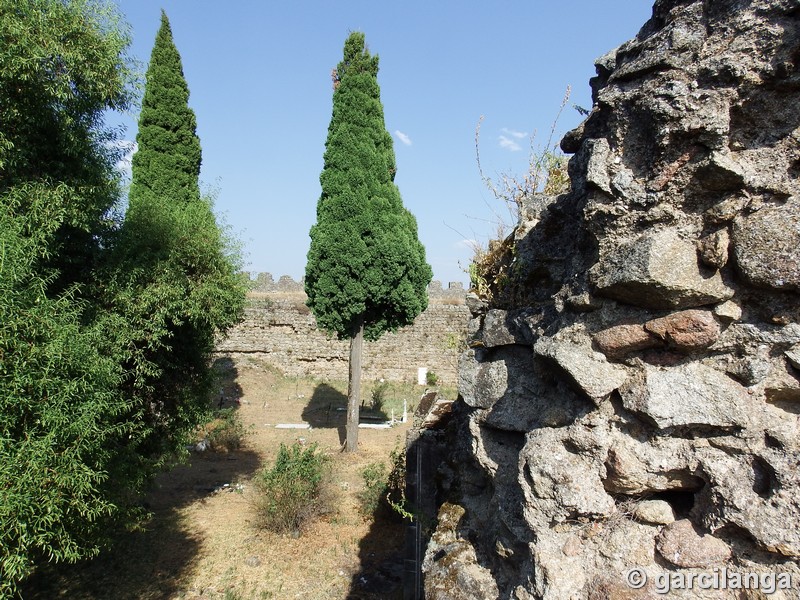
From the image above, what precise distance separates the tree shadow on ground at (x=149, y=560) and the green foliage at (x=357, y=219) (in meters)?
4.02

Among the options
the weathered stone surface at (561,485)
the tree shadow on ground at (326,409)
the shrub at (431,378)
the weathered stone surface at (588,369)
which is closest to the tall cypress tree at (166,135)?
the tree shadow on ground at (326,409)

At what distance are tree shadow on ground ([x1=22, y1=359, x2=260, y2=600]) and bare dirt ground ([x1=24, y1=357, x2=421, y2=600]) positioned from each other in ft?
0.04

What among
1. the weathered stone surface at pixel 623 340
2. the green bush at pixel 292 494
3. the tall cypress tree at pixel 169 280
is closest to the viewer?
the weathered stone surface at pixel 623 340

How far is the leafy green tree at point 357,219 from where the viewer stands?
1066 cm

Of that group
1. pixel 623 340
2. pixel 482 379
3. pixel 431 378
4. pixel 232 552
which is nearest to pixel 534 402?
pixel 482 379

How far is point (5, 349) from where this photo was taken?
3.46 meters

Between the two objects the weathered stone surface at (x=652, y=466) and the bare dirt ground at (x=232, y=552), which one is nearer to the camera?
the weathered stone surface at (x=652, y=466)

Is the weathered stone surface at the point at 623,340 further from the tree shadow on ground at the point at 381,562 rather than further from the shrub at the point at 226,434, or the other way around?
the shrub at the point at 226,434

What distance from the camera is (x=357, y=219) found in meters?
10.7

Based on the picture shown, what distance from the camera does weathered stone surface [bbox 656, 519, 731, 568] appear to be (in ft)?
6.77

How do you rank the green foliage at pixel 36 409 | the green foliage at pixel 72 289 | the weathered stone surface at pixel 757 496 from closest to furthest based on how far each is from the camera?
1. the weathered stone surface at pixel 757 496
2. the green foliage at pixel 36 409
3. the green foliage at pixel 72 289

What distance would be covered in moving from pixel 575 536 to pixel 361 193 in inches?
355

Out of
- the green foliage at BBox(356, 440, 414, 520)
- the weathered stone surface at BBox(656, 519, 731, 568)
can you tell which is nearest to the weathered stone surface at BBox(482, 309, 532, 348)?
the weathered stone surface at BBox(656, 519, 731, 568)

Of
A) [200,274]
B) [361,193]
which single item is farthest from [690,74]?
[361,193]
